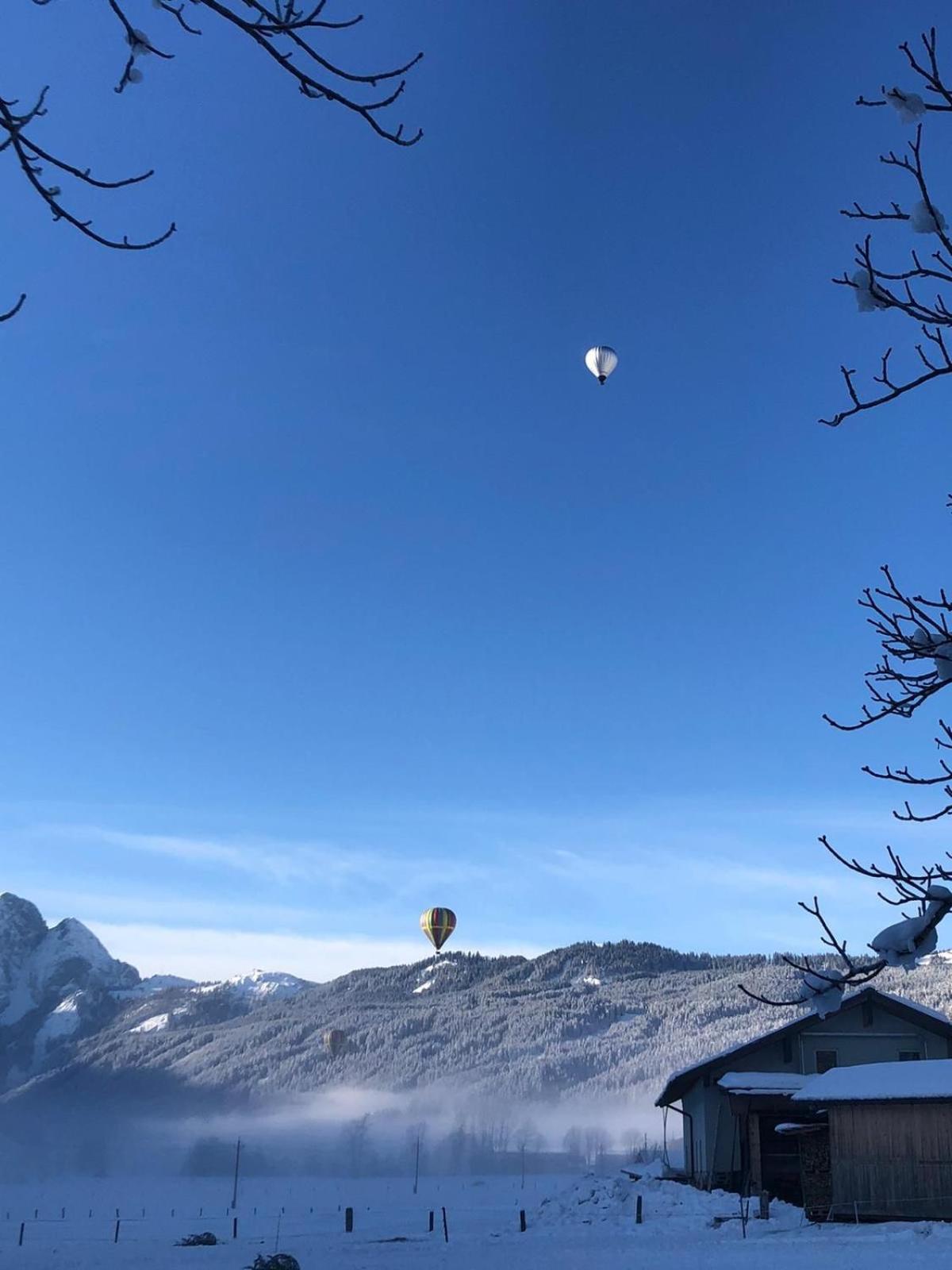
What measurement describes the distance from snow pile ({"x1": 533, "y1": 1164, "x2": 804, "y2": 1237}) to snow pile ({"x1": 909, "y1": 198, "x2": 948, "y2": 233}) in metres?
28.7

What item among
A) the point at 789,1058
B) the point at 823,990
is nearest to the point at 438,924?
the point at 789,1058

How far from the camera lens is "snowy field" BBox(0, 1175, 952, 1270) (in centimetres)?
2327

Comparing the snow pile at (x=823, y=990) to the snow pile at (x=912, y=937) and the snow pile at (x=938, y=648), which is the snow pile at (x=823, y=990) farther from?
the snow pile at (x=938, y=648)

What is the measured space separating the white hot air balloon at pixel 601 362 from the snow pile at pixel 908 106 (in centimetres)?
4087

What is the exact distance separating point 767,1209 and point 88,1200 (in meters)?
104

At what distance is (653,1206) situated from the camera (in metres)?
34.0

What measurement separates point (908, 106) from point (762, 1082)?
37313 mm

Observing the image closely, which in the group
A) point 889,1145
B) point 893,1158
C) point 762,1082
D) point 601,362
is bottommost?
point 893,1158

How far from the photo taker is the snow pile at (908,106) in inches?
184

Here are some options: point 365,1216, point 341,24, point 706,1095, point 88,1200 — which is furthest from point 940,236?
point 88,1200

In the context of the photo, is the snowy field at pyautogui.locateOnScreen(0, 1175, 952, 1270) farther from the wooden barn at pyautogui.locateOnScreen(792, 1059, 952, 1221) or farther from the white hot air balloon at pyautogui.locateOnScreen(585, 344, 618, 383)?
the white hot air balloon at pyautogui.locateOnScreen(585, 344, 618, 383)

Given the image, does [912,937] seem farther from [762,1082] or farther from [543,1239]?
[762,1082]

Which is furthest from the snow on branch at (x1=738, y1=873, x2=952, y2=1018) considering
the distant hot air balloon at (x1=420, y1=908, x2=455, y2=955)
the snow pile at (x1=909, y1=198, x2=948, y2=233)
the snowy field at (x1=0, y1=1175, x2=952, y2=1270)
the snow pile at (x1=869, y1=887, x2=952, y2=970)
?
the distant hot air balloon at (x1=420, y1=908, x2=455, y2=955)

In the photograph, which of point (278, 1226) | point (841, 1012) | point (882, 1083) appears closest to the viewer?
point (882, 1083)
